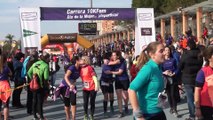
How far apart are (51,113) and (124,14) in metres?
8.31

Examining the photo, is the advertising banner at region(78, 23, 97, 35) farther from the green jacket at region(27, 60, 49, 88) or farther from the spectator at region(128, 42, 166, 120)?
the spectator at region(128, 42, 166, 120)

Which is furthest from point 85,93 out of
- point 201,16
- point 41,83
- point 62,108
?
point 201,16

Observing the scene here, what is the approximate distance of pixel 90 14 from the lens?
60.8ft

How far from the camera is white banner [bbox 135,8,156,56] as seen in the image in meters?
18.2

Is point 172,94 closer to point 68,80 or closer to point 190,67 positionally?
point 190,67

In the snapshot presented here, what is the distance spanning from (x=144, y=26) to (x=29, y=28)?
5.13 m

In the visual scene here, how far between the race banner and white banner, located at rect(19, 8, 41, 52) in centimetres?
111

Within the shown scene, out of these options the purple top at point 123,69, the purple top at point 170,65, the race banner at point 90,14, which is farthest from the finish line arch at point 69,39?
the purple top at point 170,65

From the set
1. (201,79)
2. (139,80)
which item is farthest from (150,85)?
(201,79)

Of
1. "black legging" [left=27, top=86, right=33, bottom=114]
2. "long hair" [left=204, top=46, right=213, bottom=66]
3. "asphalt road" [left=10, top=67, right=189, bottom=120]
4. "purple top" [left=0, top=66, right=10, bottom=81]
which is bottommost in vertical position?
"asphalt road" [left=10, top=67, right=189, bottom=120]

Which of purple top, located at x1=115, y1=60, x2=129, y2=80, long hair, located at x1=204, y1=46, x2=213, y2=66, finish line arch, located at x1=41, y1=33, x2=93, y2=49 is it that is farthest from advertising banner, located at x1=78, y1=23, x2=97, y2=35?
long hair, located at x1=204, y1=46, x2=213, y2=66

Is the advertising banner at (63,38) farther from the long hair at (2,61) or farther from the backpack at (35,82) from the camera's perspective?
the long hair at (2,61)

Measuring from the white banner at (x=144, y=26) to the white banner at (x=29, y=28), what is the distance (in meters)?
4.51

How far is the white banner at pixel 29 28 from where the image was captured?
16141mm
